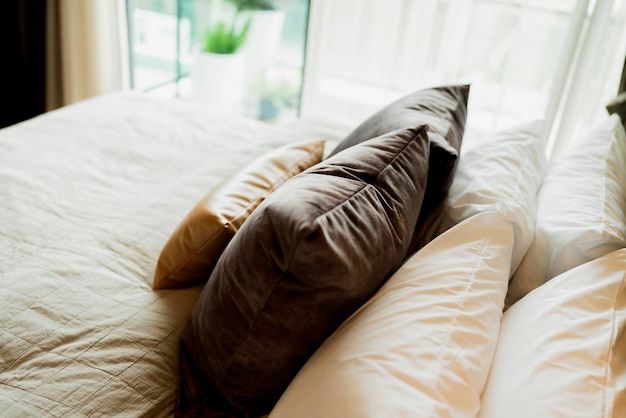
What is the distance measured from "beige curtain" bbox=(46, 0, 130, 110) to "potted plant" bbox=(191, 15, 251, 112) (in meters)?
0.43

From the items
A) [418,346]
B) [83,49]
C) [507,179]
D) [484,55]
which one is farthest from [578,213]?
[83,49]

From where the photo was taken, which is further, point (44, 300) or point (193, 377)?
point (44, 300)

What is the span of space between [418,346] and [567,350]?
210mm

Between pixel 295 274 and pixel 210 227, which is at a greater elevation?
pixel 295 274

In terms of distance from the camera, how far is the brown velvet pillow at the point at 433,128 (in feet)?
3.76

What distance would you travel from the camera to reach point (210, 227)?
108 cm

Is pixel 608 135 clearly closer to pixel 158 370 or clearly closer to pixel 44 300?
pixel 158 370

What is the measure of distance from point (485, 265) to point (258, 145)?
913 millimetres

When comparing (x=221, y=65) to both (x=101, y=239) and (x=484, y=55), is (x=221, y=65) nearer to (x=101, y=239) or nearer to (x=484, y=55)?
(x=484, y=55)

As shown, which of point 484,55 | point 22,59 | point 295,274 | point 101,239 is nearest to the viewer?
point 295,274

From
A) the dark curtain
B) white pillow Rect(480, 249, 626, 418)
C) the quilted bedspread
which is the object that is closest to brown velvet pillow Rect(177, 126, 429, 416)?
the quilted bedspread

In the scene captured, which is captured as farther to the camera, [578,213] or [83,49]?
[83,49]

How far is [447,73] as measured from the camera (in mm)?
2492

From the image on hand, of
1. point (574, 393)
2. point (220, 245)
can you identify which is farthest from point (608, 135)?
point (220, 245)
